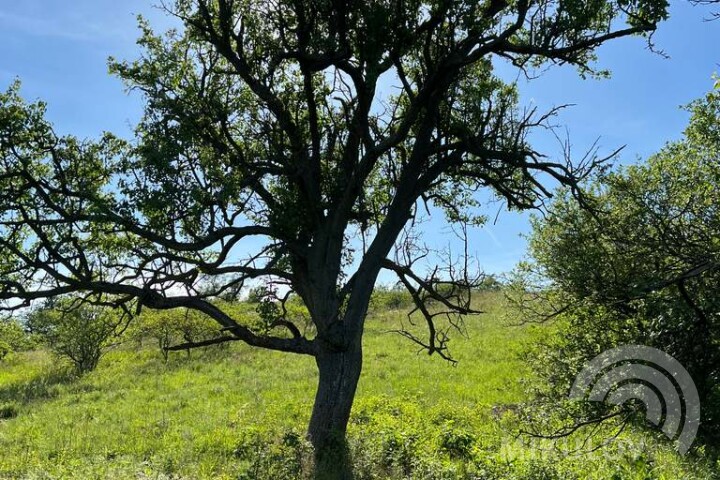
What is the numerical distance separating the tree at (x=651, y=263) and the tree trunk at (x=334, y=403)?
4.46m

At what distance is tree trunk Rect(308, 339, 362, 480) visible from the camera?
32.6 ft

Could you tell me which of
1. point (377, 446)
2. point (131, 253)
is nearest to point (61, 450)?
point (131, 253)

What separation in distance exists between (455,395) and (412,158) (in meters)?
10.5

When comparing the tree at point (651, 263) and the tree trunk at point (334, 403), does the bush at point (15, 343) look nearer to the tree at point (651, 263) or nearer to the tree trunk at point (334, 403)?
the tree trunk at point (334, 403)

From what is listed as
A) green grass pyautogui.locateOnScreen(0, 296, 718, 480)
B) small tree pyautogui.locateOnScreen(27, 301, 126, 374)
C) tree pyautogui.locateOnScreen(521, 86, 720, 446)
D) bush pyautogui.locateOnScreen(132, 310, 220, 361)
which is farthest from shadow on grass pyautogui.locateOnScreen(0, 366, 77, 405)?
tree pyautogui.locateOnScreen(521, 86, 720, 446)

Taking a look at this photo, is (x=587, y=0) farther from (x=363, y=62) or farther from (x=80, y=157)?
(x=80, y=157)

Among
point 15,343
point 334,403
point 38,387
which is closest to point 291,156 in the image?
point 334,403

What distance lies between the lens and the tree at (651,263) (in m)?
9.41

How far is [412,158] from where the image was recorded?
11.7 metres

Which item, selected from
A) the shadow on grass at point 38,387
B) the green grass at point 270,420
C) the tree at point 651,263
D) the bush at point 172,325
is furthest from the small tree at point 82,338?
the tree at point 651,263

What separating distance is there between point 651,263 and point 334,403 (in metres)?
7.76

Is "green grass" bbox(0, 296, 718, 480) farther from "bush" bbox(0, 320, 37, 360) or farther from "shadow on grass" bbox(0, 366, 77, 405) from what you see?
"bush" bbox(0, 320, 37, 360)

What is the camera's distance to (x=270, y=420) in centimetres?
1547

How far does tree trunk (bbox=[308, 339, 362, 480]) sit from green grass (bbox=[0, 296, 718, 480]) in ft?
1.39
